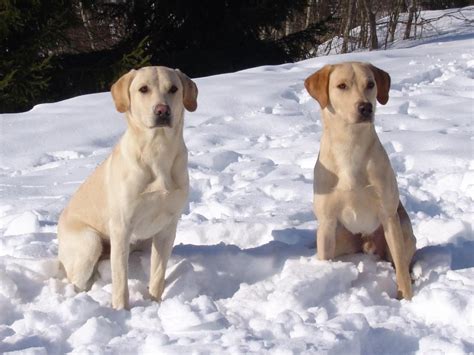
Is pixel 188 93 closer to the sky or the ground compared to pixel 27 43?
closer to the sky

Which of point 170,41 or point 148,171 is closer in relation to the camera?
point 148,171

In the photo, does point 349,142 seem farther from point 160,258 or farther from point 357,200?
point 160,258

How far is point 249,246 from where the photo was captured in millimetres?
4629

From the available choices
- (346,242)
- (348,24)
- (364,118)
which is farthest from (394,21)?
(364,118)

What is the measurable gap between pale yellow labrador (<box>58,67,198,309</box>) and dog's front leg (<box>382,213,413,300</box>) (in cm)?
115

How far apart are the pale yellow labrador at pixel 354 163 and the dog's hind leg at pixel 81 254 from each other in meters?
1.29

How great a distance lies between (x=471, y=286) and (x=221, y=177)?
2.91 meters

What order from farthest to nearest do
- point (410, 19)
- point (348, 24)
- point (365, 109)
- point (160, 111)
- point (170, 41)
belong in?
point (410, 19), point (348, 24), point (170, 41), point (365, 109), point (160, 111)

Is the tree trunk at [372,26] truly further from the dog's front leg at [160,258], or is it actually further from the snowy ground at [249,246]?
the dog's front leg at [160,258]

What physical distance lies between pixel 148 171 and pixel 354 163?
1.11 metres

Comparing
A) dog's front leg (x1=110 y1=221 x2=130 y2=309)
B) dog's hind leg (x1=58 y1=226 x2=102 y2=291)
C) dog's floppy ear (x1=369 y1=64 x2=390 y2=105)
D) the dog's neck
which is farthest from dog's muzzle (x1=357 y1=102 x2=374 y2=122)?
dog's hind leg (x1=58 y1=226 x2=102 y2=291)

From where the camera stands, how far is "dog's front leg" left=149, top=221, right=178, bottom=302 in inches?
151

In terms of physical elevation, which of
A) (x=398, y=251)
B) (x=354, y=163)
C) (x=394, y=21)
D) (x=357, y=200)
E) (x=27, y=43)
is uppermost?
(x=354, y=163)

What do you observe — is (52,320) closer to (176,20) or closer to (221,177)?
(221,177)
